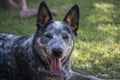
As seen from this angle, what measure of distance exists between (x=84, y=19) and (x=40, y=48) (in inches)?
172

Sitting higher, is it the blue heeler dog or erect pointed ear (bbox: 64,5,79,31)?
erect pointed ear (bbox: 64,5,79,31)

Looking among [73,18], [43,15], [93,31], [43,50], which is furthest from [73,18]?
[93,31]

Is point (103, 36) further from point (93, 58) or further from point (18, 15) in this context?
point (18, 15)

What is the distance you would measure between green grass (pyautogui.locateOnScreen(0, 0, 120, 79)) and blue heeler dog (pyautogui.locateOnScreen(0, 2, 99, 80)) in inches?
41.9

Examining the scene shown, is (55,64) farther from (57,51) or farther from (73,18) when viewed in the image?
(73,18)

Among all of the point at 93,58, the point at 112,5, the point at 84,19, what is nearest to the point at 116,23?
the point at 84,19

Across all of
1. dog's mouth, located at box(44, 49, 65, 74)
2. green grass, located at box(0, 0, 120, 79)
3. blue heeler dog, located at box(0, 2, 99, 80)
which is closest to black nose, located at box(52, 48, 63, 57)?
blue heeler dog, located at box(0, 2, 99, 80)

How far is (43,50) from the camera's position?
4.89 m

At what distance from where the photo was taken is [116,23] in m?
8.95

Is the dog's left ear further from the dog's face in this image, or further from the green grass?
the green grass

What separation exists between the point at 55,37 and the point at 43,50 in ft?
0.75

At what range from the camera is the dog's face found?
473 centimetres

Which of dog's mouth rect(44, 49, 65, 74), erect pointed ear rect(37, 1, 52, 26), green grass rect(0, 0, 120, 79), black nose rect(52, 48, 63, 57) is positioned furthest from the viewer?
green grass rect(0, 0, 120, 79)

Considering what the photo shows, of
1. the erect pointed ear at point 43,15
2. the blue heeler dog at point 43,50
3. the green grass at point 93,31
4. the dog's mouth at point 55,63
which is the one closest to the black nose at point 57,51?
the blue heeler dog at point 43,50
